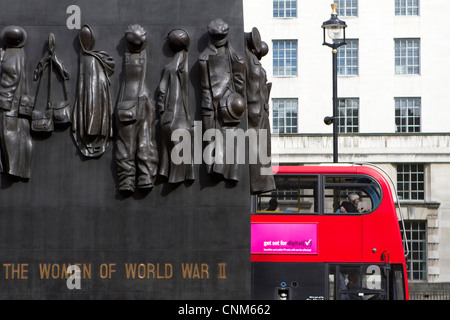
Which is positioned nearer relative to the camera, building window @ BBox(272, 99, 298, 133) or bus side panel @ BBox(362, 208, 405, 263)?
bus side panel @ BBox(362, 208, 405, 263)

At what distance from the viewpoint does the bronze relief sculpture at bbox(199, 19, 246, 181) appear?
8.90 m

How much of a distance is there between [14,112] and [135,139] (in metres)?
1.31

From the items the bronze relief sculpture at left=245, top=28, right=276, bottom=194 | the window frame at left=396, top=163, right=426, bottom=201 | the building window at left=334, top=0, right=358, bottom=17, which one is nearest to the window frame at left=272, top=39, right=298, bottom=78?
the building window at left=334, top=0, right=358, bottom=17

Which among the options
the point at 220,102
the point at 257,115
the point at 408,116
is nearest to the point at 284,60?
the point at 408,116

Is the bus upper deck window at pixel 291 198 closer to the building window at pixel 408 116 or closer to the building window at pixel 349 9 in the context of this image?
the building window at pixel 408 116

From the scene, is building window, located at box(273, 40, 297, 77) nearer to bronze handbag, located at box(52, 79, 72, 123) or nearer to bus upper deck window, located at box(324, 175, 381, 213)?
bus upper deck window, located at box(324, 175, 381, 213)

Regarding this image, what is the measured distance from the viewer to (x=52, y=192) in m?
8.95

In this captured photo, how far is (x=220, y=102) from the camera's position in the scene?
8.91 meters

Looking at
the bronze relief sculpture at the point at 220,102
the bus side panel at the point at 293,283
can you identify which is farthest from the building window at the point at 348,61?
the bronze relief sculpture at the point at 220,102

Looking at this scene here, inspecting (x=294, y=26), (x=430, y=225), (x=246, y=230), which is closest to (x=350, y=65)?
(x=294, y=26)

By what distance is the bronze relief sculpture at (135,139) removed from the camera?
8.84 meters

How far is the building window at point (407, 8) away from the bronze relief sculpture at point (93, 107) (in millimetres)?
33065

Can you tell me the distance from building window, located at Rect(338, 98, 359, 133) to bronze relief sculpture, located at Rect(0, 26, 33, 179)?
32.0m
